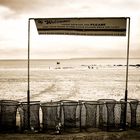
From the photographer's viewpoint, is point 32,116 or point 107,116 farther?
point 107,116

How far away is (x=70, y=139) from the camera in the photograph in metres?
7.06

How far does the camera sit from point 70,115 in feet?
24.7

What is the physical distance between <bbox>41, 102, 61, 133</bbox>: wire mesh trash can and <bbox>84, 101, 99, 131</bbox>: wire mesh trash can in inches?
28.8

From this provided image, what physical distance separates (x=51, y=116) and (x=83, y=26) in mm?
2499

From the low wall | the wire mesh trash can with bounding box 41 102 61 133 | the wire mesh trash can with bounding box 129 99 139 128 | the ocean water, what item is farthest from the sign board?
the ocean water

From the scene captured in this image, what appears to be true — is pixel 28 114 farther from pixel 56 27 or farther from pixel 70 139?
pixel 56 27

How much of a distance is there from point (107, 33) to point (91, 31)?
432 millimetres

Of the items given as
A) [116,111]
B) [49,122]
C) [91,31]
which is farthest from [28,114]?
[91,31]

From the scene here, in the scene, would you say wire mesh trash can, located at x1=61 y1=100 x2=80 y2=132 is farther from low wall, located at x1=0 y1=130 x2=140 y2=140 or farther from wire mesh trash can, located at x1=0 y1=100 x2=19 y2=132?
wire mesh trash can, located at x1=0 y1=100 x2=19 y2=132

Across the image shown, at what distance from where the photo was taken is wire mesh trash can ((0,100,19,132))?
291 inches

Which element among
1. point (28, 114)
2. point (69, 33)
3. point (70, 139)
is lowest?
point (70, 139)

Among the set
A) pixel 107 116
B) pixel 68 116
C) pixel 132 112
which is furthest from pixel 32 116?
pixel 132 112

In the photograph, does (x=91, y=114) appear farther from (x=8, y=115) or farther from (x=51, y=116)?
(x=8, y=115)

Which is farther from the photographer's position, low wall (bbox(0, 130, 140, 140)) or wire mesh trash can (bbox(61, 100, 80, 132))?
wire mesh trash can (bbox(61, 100, 80, 132))
